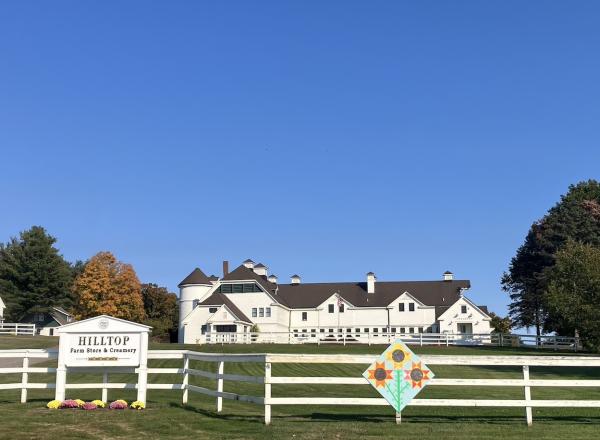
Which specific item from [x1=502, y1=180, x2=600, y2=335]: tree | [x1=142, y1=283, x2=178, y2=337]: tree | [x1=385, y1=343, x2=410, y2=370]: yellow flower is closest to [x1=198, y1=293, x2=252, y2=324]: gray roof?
[x1=142, y1=283, x2=178, y2=337]: tree

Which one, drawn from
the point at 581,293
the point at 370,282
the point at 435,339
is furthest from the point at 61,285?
the point at 581,293

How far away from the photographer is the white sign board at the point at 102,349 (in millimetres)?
15227

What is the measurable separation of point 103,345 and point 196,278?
61037 mm

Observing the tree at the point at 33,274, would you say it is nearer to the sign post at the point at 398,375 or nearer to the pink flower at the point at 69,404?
the pink flower at the point at 69,404

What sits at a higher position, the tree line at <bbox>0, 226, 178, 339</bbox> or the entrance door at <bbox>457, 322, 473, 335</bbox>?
the tree line at <bbox>0, 226, 178, 339</bbox>

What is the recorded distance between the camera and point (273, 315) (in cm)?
7300

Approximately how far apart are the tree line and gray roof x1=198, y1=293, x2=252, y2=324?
8846 mm

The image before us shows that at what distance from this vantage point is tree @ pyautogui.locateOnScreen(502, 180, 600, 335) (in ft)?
210

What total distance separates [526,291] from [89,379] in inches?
2288

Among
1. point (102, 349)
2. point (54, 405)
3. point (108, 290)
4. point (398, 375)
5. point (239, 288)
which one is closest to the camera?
point (398, 375)

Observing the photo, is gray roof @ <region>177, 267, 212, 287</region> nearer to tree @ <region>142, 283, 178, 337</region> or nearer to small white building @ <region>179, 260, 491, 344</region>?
small white building @ <region>179, 260, 491, 344</region>

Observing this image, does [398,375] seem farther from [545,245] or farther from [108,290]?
[108,290]

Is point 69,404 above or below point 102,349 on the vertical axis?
below

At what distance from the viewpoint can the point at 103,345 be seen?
15.3m
